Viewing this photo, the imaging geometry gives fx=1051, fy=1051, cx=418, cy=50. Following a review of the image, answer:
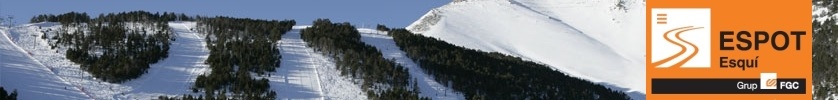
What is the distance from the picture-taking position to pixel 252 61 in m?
74.4

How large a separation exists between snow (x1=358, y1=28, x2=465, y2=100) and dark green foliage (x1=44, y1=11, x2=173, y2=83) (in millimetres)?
17611

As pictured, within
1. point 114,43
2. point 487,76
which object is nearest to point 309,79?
point 114,43

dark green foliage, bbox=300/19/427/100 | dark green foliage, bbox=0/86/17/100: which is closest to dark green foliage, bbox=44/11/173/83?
dark green foliage, bbox=0/86/17/100

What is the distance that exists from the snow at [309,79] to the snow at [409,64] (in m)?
5.32

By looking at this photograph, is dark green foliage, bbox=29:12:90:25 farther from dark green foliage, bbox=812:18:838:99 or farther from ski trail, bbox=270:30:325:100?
dark green foliage, bbox=812:18:838:99

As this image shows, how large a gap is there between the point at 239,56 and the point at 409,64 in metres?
13.9

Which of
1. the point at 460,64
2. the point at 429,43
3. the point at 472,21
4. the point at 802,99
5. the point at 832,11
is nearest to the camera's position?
the point at 802,99

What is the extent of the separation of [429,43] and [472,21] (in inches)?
3938

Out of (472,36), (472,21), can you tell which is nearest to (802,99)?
(472,36)

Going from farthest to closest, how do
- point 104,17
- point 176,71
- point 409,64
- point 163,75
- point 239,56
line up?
point 104,17, point 409,64, point 239,56, point 176,71, point 163,75

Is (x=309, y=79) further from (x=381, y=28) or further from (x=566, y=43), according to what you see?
(x=566, y=43)

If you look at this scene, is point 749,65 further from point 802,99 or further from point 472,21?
point 472,21

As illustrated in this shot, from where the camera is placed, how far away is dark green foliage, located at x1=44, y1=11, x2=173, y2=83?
69625 mm

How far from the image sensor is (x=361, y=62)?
255 feet
